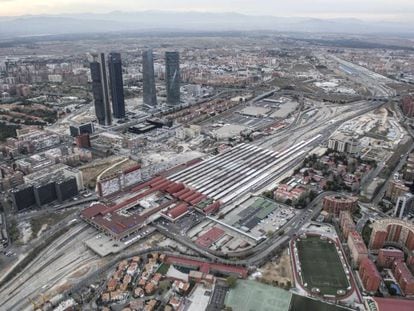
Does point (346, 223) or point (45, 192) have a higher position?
point (45, 192)

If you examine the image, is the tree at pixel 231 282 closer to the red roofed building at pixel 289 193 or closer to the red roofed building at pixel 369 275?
the red roofed building at pixel 369 275

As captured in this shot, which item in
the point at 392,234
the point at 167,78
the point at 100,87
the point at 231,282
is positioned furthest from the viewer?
the point at 167,78

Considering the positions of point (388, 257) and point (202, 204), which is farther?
point (202, 204)

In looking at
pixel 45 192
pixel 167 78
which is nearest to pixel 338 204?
pixel 45 192

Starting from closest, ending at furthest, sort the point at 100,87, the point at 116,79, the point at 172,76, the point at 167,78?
the point at 100,87 < the point at 116,79 < the point at 172,76 < the point at 167,78

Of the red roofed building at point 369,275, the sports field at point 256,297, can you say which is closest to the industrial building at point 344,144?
the red roofed building at point 369,275

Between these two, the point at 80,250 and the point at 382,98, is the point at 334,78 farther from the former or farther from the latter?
the point at 80,250

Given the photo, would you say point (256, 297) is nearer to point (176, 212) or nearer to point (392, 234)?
point (176, 212)
